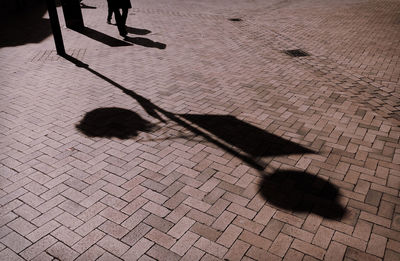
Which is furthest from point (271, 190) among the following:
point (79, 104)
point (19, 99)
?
point (19, 99)

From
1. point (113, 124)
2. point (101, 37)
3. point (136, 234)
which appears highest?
point (101, 37)

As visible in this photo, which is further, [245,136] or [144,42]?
[144,42]

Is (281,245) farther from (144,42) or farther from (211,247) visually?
(144,42)

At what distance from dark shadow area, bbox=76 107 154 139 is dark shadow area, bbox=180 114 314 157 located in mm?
872

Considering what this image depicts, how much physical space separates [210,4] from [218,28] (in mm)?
6149

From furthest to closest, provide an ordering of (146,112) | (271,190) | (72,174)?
→ (146,112) < (72,174) < (271,190)

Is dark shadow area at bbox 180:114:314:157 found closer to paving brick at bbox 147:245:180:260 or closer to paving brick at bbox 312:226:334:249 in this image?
paving brick at bbox 312:226:334:249

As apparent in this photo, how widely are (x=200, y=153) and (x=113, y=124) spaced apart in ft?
5.88

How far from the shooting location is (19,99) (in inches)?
259

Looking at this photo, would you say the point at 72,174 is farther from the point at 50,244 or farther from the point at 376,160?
the point at 376,160

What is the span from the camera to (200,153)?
4.82 meters

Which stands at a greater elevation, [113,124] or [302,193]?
[113,124]

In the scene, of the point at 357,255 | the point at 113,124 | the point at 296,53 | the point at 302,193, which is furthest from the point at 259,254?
the point at 296,53

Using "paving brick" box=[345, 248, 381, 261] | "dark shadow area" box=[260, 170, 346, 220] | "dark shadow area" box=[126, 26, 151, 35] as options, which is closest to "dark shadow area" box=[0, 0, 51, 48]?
"dark shadow area" box=[126, 26, 151, 35]
